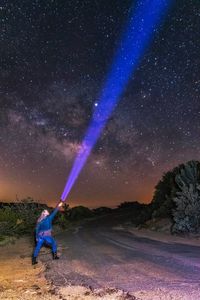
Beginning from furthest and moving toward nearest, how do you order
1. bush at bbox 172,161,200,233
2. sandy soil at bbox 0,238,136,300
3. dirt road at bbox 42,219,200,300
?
bush at bbox 172,161,200,233 < dirt road at bbox 42,219,200,300 < sandy soil at bbox 0,238,136,300

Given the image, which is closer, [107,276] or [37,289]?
[37,289]

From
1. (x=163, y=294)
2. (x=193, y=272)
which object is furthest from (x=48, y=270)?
(x=163, y=294)

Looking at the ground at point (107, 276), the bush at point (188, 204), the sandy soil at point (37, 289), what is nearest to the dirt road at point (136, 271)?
the ground at point (107, 276)

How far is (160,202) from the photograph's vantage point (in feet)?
117

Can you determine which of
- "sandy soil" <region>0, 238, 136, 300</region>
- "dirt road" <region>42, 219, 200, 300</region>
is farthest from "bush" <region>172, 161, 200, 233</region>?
"sandy soil" <region>0, 238, 136, 300</region>

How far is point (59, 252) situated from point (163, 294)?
9.11 m

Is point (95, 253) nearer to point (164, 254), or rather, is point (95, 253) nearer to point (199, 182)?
point (164, 254)

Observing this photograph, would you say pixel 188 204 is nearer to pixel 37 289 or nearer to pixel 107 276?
pixel 107 276

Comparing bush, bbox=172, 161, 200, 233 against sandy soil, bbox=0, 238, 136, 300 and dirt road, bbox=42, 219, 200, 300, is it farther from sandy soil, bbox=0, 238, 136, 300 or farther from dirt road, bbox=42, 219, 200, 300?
sandy soil, bbox=0, 238, 136, 300

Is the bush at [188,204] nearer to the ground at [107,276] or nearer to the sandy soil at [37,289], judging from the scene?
the ground at [107,276]

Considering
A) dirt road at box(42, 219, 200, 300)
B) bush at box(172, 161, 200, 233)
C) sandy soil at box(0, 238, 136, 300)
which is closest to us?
sandy soil at box(0, 238, 136, 300)

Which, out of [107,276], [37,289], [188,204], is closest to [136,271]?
[107,276]

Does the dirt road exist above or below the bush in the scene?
below

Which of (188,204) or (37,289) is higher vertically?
(188,204)
